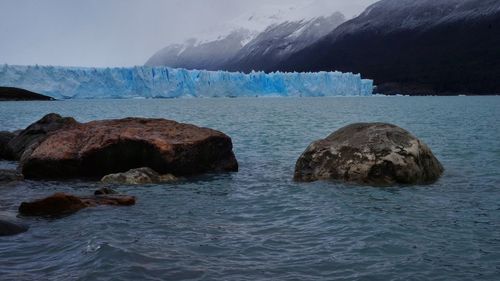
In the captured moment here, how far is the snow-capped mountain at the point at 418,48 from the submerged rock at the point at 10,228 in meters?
107

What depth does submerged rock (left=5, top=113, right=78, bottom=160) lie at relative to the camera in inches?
612

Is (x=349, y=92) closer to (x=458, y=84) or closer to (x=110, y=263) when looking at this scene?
(x=458, y=84)

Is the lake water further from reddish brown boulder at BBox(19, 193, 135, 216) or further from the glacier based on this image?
the glacier

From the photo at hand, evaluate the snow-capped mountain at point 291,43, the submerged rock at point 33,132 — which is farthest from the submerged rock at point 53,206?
the snow-capped mountain at point 291,43

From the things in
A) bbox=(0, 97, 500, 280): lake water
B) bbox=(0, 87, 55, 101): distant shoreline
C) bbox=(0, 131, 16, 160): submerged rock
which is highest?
bbox=(0, 87, 55, 101): distant shoreline

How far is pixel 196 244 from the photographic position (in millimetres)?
6512

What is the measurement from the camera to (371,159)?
34.6 feet

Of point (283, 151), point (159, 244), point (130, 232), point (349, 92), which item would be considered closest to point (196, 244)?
point (159, 244)

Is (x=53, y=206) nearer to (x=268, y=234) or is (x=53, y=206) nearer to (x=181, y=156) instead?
(x=268, y=234)

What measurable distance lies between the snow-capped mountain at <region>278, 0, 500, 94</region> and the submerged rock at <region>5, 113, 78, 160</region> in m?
101

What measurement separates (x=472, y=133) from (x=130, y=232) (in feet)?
59.4

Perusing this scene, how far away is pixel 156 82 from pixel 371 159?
6015 cm

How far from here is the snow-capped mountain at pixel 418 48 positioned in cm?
11131

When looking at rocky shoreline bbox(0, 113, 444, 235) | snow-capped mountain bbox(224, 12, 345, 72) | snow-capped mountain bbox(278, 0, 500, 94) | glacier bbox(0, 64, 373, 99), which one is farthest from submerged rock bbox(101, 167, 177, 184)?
snow-capped mountain bbox(224, 12, 345, 72)
